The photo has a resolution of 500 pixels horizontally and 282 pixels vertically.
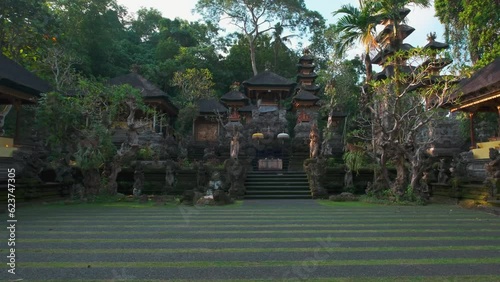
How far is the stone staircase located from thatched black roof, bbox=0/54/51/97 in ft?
33.5

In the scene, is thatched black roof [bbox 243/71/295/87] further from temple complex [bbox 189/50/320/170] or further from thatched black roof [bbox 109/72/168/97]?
thatched black roof [bbox 109/72/168/97]

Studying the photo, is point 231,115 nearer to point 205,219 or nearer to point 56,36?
point 56,36

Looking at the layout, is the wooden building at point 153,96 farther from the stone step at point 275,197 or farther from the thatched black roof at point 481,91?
the thatched black roof at point 481,91

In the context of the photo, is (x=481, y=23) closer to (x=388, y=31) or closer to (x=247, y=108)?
(x=388, y=31)

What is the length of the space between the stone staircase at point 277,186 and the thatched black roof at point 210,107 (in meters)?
15.1

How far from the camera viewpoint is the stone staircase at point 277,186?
51.9 ft

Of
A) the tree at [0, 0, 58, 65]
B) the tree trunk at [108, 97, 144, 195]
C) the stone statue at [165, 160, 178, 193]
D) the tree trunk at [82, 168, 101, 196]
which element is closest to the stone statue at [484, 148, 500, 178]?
the stone statue at [165, 160, 178, 193]

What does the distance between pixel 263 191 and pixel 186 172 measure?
3.72 meters

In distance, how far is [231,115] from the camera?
3259 centimetres

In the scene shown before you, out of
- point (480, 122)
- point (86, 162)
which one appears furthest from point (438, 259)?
point (480, 122)

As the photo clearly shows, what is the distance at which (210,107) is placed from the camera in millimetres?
33719

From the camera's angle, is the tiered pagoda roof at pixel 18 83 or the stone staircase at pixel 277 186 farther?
the stone staircase at pixel 277 186

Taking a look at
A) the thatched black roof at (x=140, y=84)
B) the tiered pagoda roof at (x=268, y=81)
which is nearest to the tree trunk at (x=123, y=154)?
the thatched black roof at (x=140, y=84)

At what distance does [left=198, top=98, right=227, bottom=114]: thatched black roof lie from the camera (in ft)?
108
